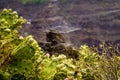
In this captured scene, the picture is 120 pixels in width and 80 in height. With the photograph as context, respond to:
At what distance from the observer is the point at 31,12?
3984 centimetres

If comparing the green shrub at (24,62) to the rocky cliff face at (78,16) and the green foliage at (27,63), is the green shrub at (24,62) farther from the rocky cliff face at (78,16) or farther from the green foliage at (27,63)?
the rocky cliff face at (78,16)

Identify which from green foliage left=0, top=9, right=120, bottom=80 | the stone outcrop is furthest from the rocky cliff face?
green foliage left=0, top=9, right=120, bottom=80

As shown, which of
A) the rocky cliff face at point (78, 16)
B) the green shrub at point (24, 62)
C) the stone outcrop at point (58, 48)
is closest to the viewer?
the green shrub at point (24, 62)

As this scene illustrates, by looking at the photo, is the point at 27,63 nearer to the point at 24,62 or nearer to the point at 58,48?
the point at 24,62

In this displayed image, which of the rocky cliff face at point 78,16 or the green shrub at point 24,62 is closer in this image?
the green shrub at point 24,62

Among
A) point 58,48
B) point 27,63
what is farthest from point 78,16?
point 27,63

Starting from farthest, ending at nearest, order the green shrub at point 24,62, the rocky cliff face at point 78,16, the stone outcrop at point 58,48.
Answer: the rocky cliff face at point 78,16 < the stone outcrop at point 58,48 < the green shrub at point 24,62

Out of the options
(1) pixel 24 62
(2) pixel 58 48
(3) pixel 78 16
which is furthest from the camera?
(3) pixel 78 16

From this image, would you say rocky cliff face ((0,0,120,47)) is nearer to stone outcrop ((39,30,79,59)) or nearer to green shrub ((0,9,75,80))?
stone outcrop ((39,30,79,59))

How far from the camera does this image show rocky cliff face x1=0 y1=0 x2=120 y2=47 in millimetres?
36531

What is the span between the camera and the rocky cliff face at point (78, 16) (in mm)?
36531

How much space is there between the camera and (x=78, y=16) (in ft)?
138

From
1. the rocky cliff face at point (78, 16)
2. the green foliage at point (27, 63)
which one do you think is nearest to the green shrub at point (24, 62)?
the green foliage at point (27, 63)

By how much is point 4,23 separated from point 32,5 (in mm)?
37244
